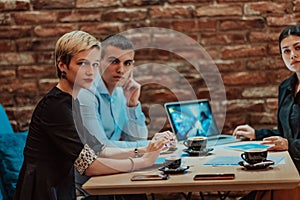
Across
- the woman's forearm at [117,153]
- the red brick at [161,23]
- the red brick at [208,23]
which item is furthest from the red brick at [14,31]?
the woman's forearm at [117,153]

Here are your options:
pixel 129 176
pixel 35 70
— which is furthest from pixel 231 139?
pixel 35 70

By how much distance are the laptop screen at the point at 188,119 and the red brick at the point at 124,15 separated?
823mm

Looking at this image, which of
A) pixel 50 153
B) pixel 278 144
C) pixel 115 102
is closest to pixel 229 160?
pixel 278 144

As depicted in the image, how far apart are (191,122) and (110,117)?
473 millimetres

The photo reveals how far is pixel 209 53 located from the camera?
3.75 metres

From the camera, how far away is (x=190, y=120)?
10.3 feet

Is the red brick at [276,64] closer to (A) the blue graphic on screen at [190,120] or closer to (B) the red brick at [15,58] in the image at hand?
(A) the blue graphic on screen at [190,120]

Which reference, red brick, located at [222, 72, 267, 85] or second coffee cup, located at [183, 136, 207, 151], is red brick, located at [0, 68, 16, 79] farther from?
second coffee cup, located at [183, 136, 207, 151]

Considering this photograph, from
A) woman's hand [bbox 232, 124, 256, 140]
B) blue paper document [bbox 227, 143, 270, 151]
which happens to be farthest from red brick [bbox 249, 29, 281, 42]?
blue paper document [bbox 227, 143, 270, 151]

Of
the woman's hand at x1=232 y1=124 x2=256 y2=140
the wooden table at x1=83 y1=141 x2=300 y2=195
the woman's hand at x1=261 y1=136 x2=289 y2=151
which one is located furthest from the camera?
the woman's hand at x1=232 y1=124 x2=256 y2=140

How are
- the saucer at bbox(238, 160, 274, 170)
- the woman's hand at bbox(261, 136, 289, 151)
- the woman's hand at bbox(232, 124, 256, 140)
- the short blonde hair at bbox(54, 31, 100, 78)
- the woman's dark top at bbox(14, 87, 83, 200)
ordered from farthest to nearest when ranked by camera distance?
the woman's hand at bbox(232, 124, 256, 140)
the woman's hand at bbox(261, 136, 289, 151)
the short blonde hair at bbox(54, 31, 100, 78)
the woman's dark top at bbox(14, 87, 83, 200)
the saucer at bbox(238, 160, 274, 170)

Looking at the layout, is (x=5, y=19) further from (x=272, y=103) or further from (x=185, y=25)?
(x=272, y=103)

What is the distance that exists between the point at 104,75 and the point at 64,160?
0.71 m

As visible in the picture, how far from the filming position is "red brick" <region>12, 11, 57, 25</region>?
12.3 feet
